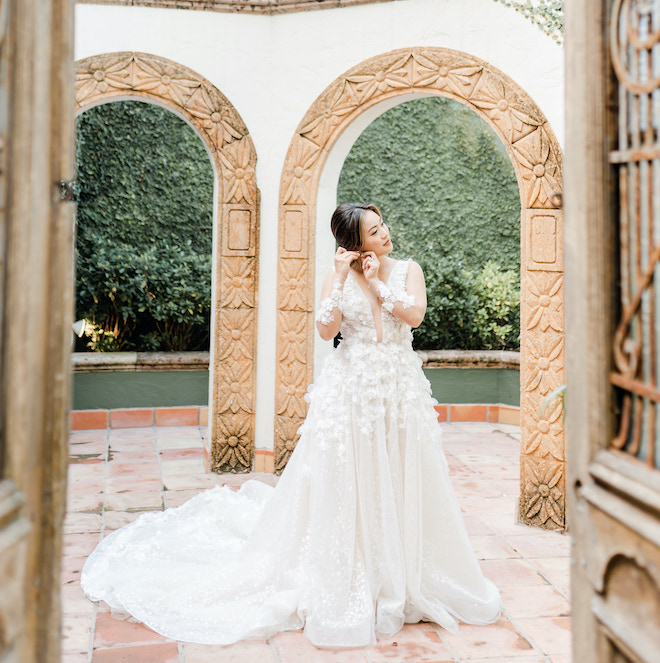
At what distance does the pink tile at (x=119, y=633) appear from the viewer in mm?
3018

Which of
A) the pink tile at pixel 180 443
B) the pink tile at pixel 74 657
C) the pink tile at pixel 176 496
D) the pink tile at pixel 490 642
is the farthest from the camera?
the pink tile at pixel 180 443

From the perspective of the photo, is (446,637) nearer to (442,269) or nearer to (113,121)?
(442,269)

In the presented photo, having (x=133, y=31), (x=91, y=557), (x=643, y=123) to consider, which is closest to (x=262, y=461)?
(x=91, y=557)

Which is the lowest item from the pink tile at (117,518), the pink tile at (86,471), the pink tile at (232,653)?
the pink tile at (232,653)

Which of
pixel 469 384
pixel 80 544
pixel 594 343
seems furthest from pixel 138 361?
pixel 594 343

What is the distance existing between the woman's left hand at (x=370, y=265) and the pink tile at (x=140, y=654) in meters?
1.75

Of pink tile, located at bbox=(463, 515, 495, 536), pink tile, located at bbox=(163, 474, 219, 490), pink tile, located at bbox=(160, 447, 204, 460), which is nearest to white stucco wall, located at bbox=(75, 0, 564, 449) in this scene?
pink tile, located at bbox=(163, 474, 219, 490)

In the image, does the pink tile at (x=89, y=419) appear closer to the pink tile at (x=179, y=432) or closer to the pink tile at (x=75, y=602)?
the pink tile at (x=179, y=432)

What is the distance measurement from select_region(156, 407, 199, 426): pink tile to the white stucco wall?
1.88 metres

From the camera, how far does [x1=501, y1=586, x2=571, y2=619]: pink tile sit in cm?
335

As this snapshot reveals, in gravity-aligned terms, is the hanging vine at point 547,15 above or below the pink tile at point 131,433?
above

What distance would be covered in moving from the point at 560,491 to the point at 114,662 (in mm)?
2731

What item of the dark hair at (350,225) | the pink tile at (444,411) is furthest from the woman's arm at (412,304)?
the pink tile at (444,411)

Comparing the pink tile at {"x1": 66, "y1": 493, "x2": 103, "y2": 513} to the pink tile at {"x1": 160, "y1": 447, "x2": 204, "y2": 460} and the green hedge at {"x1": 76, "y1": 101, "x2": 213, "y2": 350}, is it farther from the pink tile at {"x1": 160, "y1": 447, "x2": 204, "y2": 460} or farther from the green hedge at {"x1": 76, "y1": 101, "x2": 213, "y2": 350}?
the green hedge at {"x1": 76, "y1": 101, "x2": 213, "y2": 350}
